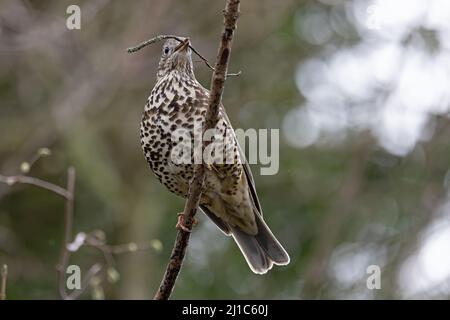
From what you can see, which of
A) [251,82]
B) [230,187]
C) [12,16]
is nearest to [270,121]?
[251,82]

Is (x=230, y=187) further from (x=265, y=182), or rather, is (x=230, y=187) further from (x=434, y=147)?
(x=265, y=182)

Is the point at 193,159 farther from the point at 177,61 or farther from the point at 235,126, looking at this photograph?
the point at 235,126

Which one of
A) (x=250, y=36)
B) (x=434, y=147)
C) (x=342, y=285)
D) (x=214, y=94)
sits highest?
(x=250, y=36)

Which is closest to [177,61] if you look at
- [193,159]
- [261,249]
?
[193,159]

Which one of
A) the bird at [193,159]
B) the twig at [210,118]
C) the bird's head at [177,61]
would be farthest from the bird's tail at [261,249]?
the twig at [210,118]
